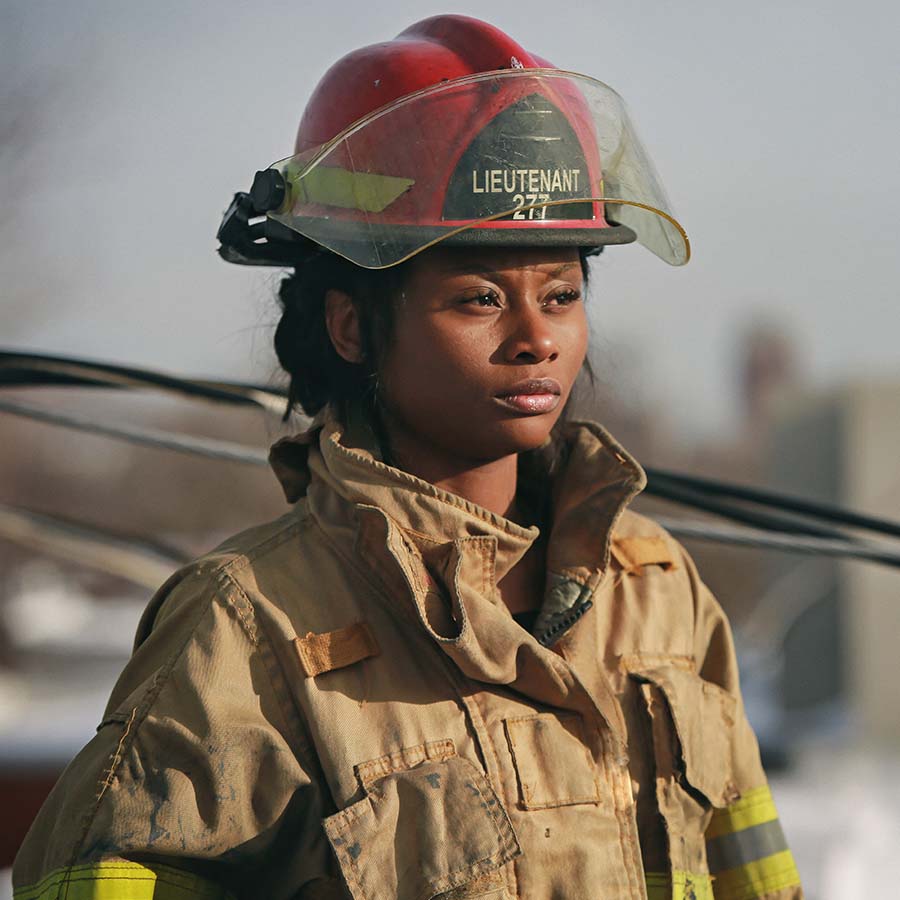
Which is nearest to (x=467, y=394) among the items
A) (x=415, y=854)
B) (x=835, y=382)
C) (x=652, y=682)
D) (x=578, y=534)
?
(x=578, y=534)

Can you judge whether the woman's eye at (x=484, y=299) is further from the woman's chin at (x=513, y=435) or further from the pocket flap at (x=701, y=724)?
the pocket flap at (x=701, y=724)

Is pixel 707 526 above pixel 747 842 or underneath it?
above

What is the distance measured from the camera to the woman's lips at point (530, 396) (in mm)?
1861

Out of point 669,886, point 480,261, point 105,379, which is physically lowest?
point 669,886

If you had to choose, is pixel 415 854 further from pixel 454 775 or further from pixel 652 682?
pixel 652 682

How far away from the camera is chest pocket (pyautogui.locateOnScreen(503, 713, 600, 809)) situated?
5.85 feet

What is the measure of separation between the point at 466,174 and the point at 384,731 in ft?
2.52

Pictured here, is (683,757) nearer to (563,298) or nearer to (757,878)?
(757,878)

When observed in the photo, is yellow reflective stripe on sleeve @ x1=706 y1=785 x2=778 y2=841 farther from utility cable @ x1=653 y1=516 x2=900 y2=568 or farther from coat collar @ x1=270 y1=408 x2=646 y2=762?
utility cable @ x1=653 y1=516 x2=900 y2=568

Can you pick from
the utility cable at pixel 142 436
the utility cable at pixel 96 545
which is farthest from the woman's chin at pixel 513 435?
the utility cable at pixel 96 545

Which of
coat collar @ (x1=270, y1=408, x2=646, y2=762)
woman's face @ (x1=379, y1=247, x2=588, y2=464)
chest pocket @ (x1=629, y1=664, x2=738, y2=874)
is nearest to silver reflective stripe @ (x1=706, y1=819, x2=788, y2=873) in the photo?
chest pocket @ (x1=629, y1=664, x2=738, y2=874)

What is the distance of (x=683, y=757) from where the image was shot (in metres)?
1.92

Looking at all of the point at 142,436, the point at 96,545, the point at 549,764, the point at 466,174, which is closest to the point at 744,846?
the point at 549,764

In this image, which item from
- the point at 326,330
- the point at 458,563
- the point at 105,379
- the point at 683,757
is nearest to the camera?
the point at 458,563
